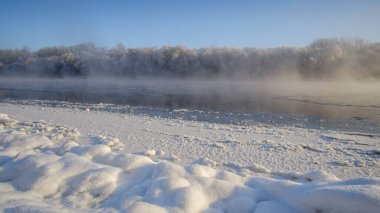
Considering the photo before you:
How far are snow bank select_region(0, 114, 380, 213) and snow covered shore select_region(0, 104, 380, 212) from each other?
12 millimetres

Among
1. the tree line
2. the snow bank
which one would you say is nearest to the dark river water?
the snow bank

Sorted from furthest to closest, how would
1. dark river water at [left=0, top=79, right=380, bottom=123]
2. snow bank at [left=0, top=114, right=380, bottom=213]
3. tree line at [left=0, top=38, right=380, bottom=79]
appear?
tree line at [left=0, top=38, right=380, bottom=79], dark river water at [left=0, top=79, right=380, bottom=123], snow bank at [left=0, top=114, right=380, bottom=213]

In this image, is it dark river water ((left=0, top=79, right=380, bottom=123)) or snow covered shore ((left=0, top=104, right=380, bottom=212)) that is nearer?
snow covered shore ((left=0, top=104, right=380, bottom=212))

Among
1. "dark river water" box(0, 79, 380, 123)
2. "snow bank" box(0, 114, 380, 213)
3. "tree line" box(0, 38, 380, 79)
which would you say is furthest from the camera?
"tree line" box(0, 38, 380, 79)

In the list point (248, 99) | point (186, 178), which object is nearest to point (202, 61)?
point (248, 99)

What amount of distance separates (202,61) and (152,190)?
205ft

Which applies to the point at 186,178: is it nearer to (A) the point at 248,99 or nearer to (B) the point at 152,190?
(B) the point at 152,190

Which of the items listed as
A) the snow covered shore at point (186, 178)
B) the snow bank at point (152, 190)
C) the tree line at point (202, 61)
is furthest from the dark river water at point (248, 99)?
the tree line at point (202, 61)

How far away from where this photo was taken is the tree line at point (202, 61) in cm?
5006

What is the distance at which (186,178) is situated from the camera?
4.12 meters

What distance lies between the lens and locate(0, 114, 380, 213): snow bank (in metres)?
3.28

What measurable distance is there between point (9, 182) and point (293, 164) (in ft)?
19.3

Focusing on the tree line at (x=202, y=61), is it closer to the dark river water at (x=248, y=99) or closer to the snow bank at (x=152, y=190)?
the dark river water at (x=248, y=99)

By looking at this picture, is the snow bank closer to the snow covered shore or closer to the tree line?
the snow covered shore
